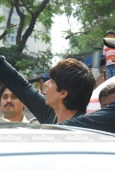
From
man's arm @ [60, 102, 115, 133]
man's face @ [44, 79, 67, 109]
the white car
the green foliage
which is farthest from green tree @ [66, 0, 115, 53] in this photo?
the white car

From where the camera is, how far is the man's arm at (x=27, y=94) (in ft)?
12.5

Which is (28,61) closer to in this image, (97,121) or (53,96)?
(53,96)

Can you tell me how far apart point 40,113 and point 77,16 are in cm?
1846

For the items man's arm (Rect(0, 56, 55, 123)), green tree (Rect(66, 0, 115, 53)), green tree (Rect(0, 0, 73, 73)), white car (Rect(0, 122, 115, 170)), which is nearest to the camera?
white car (Rect(0, 122, 115, 170))

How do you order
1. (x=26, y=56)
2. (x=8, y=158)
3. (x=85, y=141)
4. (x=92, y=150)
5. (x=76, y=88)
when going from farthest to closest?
(x=26, y=56), (x=76, y=88), (x=85, y=141), (x=92, y=150), (x=8, y=158)

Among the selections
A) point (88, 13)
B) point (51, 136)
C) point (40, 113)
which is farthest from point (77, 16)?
point (51, 136)

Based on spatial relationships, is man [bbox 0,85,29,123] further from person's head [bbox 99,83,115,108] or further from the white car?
the white car

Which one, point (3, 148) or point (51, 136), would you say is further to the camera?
point (51, 136)

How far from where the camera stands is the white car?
6.06 ft

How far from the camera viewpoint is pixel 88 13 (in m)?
21.1

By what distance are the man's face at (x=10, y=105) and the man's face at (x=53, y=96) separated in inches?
103

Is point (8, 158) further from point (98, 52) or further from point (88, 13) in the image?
point (98, 52)

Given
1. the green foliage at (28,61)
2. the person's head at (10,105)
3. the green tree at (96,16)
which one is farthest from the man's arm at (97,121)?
the green foliage at (28,61)

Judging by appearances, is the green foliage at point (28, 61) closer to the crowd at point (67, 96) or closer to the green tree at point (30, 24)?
the green tree at point (30, 24)
